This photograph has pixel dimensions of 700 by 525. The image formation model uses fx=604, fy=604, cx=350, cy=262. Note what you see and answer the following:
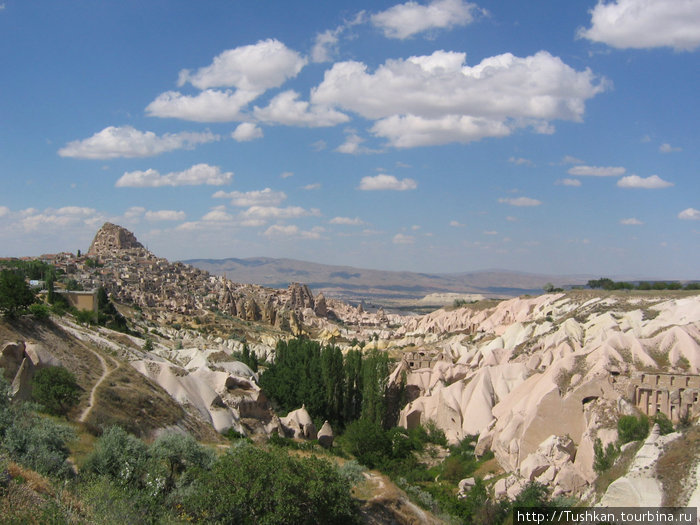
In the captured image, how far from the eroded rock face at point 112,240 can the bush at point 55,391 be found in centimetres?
10094

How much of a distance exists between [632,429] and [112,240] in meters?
116

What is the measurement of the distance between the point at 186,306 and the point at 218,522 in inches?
2565

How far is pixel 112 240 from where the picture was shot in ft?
395

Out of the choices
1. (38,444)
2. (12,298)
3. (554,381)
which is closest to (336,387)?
(554,381)

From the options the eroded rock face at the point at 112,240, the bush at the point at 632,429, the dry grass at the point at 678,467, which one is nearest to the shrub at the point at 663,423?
the bush at the point at 632,429

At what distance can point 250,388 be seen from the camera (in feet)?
100

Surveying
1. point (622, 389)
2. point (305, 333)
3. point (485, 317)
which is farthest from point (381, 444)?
point (305, 333)

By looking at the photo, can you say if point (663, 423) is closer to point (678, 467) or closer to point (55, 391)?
point (678, 467)

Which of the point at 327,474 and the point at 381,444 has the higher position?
the point at 327,474

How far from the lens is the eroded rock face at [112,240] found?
117812mm

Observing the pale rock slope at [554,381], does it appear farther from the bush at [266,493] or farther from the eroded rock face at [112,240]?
the eroded rock face at [112,240]

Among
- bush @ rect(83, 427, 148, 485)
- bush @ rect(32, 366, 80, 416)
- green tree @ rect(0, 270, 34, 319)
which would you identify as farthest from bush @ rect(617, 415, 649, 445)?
green tree @ rect(0, 270, 34, 319)

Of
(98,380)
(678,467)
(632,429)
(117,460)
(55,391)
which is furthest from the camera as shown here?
(98,380)

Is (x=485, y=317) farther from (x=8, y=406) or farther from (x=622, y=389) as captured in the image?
(x=8, y=406)
